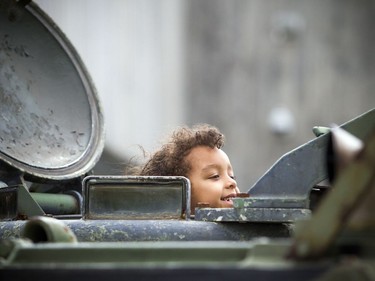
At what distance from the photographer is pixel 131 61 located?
12711 millimetres

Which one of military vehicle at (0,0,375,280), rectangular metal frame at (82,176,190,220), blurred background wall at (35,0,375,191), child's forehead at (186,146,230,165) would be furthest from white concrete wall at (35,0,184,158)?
rectangular metal frame at (82,176,190,220)

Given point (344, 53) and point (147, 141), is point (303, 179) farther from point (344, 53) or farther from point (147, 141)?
point (344, 53)

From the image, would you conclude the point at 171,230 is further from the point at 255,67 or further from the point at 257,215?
the point at 255,67

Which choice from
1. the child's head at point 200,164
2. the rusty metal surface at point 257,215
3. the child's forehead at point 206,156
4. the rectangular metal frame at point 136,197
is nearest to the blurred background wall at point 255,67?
the child's head at point 200,164

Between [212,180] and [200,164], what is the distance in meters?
0.11

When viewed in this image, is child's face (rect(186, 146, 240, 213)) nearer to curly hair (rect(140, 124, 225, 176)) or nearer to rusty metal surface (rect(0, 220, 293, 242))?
curly hair (rect(140, 124, 225, 176))

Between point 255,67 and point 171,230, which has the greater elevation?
point 255,67

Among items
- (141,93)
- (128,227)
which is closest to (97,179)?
(128,227)

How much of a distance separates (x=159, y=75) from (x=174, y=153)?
8682 mm

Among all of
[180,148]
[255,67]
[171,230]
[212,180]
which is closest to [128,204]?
[171,230]

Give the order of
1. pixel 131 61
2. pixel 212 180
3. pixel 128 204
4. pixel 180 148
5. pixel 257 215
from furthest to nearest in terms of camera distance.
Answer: pixel 131 61, pixel 180 148, pixel 212 180, pixel 128 204, pixel 257 215

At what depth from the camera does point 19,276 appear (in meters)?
2.72

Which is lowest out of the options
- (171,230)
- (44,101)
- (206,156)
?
(171,230)

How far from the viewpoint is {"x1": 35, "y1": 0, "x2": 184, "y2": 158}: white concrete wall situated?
11.1m
